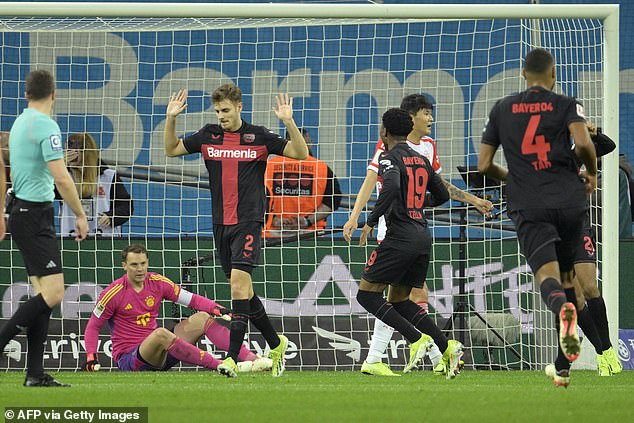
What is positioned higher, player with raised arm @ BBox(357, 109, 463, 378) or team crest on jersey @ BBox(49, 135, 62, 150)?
team crest on jersey @ BBox(49, 135, 62, 150)

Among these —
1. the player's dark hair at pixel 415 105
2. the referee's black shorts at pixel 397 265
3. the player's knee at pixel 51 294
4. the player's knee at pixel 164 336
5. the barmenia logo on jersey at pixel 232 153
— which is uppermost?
the player's dark hair at pixel 415 105

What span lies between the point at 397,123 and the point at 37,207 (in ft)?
10.5

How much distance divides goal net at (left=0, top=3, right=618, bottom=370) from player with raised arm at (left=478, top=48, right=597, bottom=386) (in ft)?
11.6

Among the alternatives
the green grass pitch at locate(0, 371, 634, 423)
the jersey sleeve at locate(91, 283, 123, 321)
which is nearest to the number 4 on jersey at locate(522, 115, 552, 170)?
the green grass pitch at locate(0, 371, 634, 423)

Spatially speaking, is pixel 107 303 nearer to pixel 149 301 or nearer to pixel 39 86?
pixel 149 301

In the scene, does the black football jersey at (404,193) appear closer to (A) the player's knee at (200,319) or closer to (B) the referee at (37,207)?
(A) the player's knee at (200,319)

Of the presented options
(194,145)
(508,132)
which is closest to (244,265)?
(194,145)

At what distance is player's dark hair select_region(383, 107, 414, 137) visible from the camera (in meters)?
9.56

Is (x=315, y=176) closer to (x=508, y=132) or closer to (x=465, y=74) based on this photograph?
(x=465, y=74)

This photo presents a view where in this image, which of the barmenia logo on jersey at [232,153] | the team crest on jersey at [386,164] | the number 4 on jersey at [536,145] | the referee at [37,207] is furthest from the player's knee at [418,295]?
the referee at [37,207]

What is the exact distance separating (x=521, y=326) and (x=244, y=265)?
3.72 meters

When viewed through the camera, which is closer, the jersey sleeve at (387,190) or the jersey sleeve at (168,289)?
the jersey sleeve at (387,190)

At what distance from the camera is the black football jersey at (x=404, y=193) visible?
9.25m

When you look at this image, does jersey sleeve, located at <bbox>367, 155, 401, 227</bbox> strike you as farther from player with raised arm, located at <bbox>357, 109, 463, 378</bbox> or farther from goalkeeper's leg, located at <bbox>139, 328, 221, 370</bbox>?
goalkeeper's leg, located at <bbox>139, 328, 221, 370</bbox>
